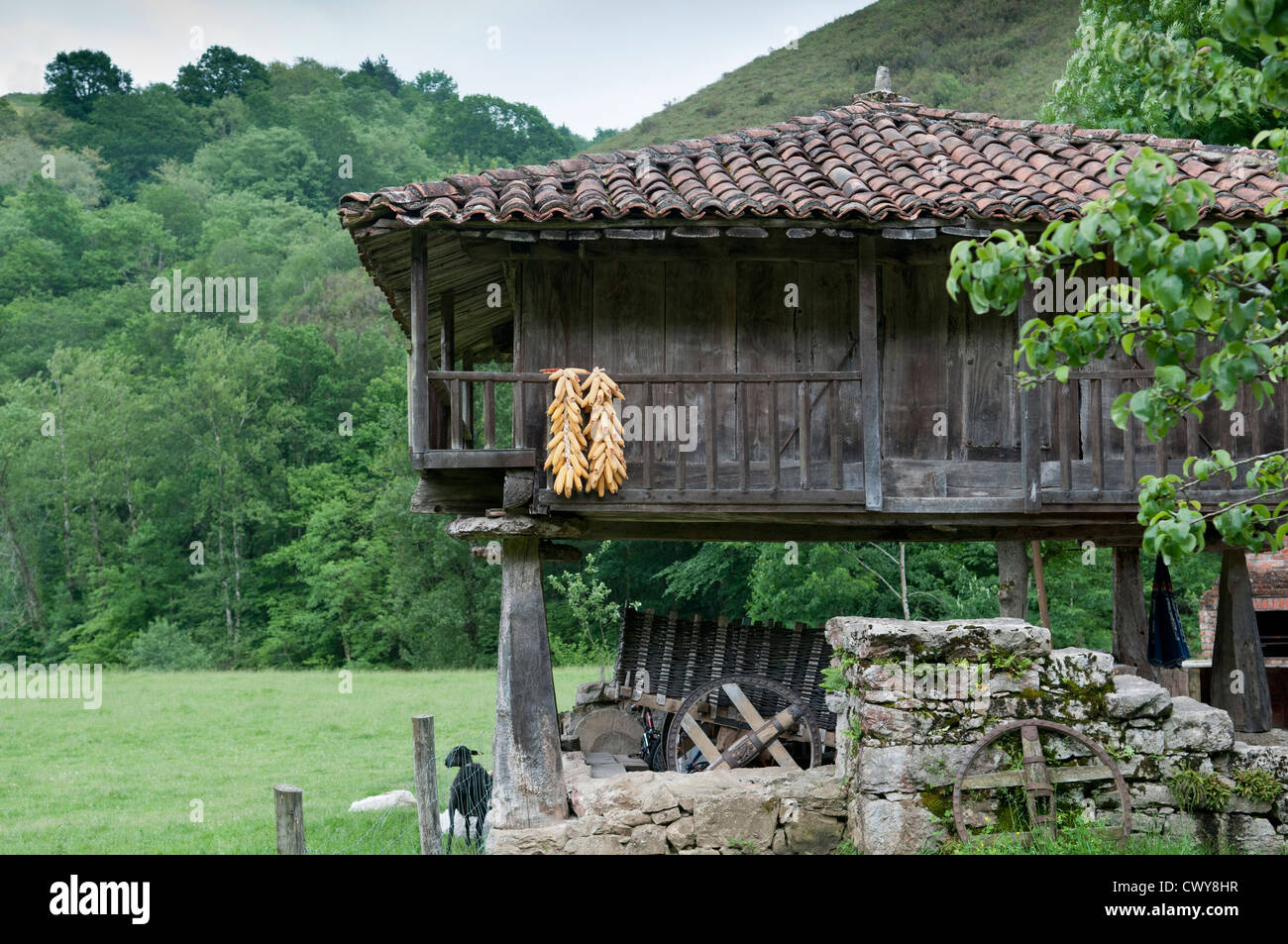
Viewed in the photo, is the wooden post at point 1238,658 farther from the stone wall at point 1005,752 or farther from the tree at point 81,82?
the tree at point 81,82

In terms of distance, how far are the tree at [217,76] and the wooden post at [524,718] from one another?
2351 inches

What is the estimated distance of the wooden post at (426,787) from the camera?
8.40 meters

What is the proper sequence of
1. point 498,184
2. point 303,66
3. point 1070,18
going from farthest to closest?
point 303,66 < point 1070,18 < point 498,184

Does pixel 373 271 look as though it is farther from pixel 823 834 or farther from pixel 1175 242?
pixel 1175 242

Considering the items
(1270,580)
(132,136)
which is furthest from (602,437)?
(132,136)

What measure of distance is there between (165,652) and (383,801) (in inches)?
878

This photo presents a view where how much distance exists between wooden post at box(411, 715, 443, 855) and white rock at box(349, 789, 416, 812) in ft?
13.0

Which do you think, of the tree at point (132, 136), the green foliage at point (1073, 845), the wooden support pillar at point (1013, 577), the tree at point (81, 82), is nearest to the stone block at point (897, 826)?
the green foliage at point (1073, 845)

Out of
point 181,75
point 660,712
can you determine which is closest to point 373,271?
point 660,712

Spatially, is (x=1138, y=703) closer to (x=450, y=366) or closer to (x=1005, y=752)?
(x=1005, y=752)

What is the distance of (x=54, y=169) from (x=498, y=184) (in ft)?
164

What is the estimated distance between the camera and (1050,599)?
72.8 feet

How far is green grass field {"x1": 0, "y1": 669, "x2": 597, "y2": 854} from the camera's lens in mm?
11656
